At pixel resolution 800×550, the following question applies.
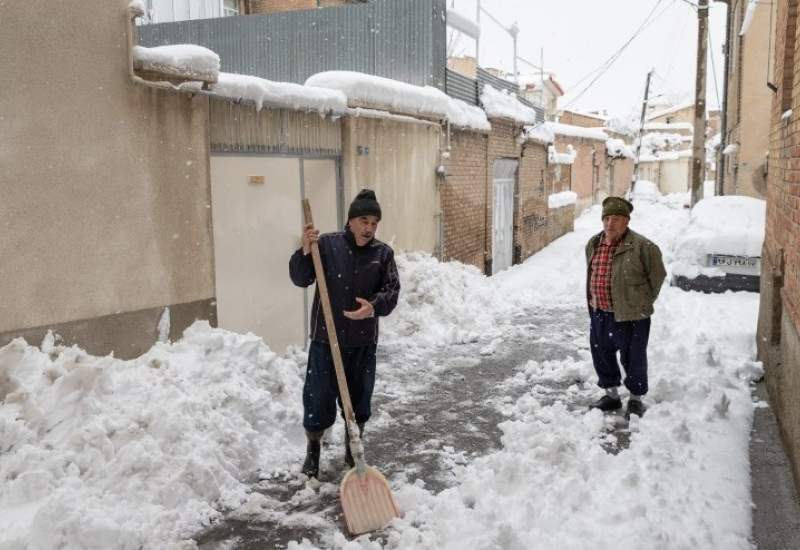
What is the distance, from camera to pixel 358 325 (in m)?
4.52

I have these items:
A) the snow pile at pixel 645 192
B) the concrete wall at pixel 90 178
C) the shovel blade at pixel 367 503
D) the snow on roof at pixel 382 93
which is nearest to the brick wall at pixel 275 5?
the snow on roof at pixel 382 93

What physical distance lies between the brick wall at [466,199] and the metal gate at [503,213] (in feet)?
3.10

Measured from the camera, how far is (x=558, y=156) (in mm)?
22578

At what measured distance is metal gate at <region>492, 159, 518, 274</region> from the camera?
48.7 feet

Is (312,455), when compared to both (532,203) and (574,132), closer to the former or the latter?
(532,203)

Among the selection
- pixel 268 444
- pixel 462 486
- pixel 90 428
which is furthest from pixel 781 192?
pixel 90 428

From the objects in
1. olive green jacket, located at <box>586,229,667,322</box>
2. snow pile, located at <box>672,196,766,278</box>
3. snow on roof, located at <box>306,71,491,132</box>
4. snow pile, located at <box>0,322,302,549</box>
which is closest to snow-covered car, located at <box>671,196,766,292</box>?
snow pile, located at <box>672,196,766,278</box>

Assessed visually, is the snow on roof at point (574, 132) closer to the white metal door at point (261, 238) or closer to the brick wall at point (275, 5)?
the brick wall at point (275, 5)

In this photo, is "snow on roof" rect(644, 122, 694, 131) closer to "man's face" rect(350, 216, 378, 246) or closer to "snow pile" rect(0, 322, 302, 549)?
"man's face" rect(350, 216, 378, 246)

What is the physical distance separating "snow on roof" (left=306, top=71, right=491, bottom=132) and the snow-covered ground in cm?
348

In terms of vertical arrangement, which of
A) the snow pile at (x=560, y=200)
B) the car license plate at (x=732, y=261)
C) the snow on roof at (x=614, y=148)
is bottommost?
the car license plate at (x=732, y=261)

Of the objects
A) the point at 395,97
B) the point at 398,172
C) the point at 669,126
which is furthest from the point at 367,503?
the point at 669,126

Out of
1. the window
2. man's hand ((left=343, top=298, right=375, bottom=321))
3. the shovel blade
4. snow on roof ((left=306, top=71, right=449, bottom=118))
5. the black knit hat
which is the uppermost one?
the window

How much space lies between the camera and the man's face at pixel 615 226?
5.73 m
